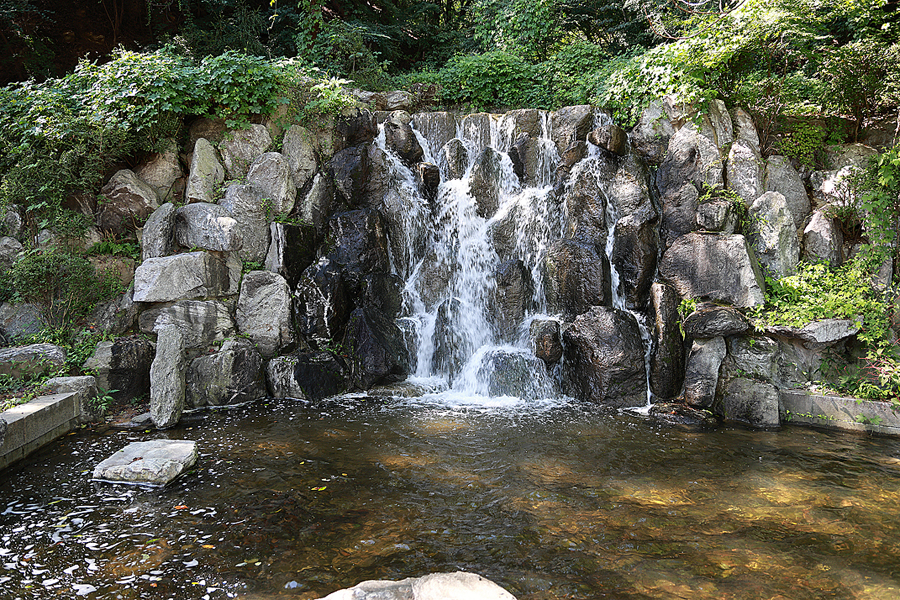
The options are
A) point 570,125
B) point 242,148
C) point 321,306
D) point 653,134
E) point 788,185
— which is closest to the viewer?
point 321,306

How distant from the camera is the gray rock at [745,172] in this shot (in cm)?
805

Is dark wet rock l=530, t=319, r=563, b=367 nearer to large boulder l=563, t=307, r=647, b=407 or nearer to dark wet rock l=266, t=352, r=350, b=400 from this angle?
large boulder l=563, t=307, r=647, b=407

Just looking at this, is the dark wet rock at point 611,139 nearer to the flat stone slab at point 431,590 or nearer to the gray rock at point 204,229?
the gray rock at point 204,229

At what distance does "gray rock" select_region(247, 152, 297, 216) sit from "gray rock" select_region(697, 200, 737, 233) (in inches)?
266

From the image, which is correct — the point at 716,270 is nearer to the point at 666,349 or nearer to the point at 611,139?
the point at 666,349

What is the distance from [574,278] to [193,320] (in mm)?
5934

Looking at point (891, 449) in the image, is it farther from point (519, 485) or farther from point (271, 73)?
point (271, 73)

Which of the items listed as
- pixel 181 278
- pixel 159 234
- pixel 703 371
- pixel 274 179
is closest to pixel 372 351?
pixel 181 278

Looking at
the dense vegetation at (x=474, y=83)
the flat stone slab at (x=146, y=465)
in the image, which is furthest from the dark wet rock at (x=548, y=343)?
the flat stone slab at (x=146, y=465)

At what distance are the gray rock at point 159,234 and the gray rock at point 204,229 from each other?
0.32ft

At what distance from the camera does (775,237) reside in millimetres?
7551

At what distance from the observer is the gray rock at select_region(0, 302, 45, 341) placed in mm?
6930

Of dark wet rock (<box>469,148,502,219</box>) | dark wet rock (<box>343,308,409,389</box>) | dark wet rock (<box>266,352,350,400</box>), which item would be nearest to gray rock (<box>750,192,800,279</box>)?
dark wet rock (<box>469,148,502,219</box>)

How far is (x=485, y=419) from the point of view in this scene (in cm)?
670
